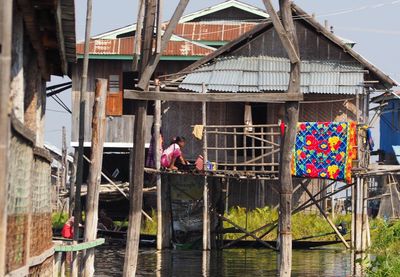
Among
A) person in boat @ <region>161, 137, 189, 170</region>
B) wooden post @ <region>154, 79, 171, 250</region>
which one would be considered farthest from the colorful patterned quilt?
wooden post @ <region>154, 79, 171, 250</region>

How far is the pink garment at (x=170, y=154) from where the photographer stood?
24156mm

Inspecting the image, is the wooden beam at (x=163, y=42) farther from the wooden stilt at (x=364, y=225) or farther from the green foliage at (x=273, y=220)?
the green foliage at (x=273, y=220)

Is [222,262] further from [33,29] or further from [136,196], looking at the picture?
[33,29]

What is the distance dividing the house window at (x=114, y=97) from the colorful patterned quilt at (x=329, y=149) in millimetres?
7526

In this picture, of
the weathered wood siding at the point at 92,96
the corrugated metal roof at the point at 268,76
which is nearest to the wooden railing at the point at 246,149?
the corrugated metal roof at the point at 268,76

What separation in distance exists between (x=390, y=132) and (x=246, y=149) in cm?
1564

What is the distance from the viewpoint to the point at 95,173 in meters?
14.5

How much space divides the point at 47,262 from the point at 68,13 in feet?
10.3

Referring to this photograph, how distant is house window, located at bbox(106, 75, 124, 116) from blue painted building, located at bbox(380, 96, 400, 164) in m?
11.3

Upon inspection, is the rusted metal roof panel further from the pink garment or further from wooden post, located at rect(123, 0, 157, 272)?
wooden post, located at rect(123, 0, 157, 272)

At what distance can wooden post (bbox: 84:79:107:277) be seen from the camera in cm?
1439

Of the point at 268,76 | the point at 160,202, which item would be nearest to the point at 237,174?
the point at 160,202

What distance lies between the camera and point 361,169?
22.8 m

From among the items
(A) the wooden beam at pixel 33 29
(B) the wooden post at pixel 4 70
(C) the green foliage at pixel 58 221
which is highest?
(A) the wooden beam at pixel 33 29
